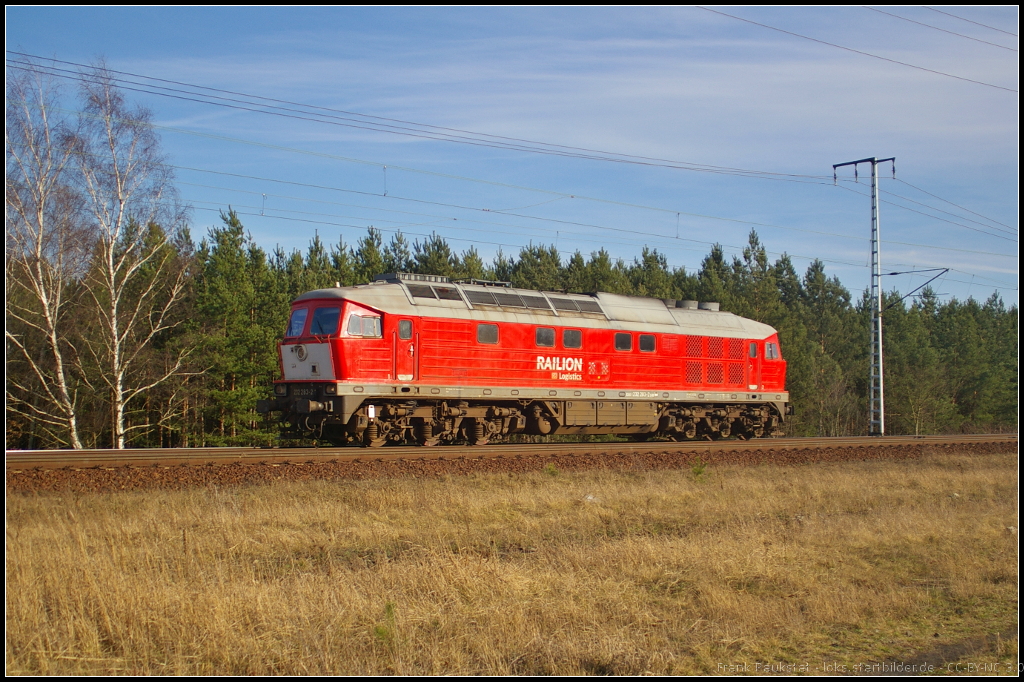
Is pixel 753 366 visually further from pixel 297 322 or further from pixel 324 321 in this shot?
pixel 297 322

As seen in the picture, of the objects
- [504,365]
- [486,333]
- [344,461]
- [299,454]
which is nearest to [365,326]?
[486,333]

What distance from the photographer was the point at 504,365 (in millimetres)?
20562

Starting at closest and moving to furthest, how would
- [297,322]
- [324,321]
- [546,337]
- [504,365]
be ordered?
[324,321] < [297,322] < [504,365] < [546,337]

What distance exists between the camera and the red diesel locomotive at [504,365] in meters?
18.5

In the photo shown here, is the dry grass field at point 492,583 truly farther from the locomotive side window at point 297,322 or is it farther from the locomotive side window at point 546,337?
the locomotive side window at point 546,337

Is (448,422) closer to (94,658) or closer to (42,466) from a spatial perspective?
(42,466)

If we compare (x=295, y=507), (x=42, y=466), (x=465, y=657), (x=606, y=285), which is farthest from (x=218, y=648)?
(x=606, y=285)

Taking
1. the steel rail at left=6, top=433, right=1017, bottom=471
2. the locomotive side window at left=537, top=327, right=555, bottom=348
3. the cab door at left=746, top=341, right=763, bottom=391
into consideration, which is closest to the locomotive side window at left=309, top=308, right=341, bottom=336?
the steel rail at left=6, top=433, right=1017, bottom=471

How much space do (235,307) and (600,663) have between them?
30.9m

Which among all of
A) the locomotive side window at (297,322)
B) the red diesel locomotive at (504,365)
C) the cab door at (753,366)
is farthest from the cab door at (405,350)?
the cab door at (753,366)

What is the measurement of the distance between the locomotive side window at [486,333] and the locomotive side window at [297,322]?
442 centimetres

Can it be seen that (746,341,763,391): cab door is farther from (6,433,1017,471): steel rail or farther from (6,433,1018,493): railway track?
(6,433,1017,471): steel rail

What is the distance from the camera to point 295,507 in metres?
12.2

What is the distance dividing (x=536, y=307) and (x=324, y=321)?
6.04 metres
